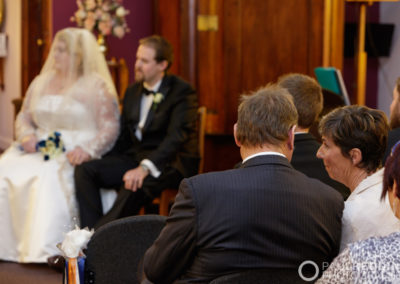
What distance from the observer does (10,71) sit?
8312 mm

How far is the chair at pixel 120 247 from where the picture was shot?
8.83 feet

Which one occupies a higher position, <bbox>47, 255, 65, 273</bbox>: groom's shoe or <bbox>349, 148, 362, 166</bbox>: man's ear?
<bbox>349, 148, 362, 166</bbox>: man's ear

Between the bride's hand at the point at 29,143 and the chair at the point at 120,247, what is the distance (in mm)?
1942

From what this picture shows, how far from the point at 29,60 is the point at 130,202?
155 inches

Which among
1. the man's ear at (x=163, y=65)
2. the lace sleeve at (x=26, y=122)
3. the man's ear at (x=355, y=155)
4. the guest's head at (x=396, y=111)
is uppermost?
the man's ear at (x=163, y=65)

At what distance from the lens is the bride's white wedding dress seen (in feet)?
13.9

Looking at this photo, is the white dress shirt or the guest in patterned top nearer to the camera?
the guest in patterned top

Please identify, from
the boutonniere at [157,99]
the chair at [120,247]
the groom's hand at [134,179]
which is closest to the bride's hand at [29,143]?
the groom's hand at [134,179]

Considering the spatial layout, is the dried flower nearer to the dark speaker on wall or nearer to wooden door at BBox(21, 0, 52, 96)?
the dark speaker on wall

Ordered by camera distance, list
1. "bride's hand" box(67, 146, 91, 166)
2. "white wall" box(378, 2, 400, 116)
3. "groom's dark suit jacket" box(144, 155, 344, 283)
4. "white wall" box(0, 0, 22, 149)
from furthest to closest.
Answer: "white wall" box(0, 0, 22, 149) < "white wall" box(378, 2, 400, 116) < "bride's hand" box(67, 146, 91, 166) < "groom's dark suit jacket" box(144, 155, 344, 283)

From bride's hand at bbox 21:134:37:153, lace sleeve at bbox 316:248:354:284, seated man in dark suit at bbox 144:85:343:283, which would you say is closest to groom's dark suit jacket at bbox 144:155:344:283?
seated man in dark suit at bbox 144:85:343:283

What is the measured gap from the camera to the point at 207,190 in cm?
195

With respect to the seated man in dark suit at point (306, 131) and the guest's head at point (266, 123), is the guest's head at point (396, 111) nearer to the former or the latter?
the seated man in dark suit at point (306, 131)

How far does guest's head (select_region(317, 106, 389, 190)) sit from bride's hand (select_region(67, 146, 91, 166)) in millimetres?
2283
